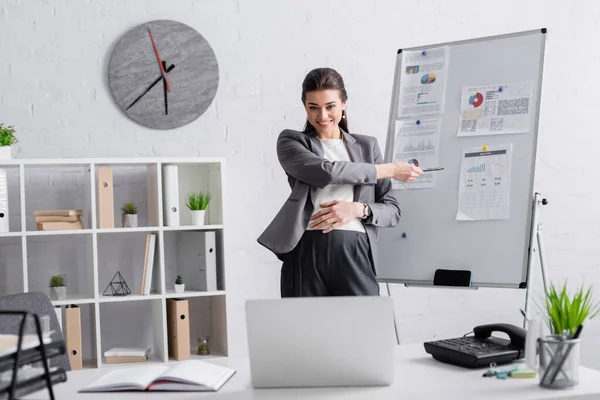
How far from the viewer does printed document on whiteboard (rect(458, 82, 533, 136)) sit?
2912 mm

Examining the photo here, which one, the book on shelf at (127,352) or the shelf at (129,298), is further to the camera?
the book on shelf at (127,352)

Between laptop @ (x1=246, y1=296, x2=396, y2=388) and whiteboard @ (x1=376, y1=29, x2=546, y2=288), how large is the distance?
1.35 m

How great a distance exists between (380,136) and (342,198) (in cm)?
130

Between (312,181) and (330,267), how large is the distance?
1.03 feet

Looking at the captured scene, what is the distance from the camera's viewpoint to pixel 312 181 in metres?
2.69

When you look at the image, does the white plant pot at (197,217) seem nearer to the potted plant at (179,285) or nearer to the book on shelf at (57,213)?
the potted plant at (179,285)

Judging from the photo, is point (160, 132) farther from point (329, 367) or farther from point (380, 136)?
point (329, 367)

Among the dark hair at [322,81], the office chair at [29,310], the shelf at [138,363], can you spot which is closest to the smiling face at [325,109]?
the dark hair at [322,81]

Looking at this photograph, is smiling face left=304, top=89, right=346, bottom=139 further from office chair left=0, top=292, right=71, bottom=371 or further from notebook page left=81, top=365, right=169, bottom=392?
notebook page left=81, top=365, right=169, bottom=392

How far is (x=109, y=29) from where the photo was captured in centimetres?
362

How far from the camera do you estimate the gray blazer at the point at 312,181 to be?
105 inches

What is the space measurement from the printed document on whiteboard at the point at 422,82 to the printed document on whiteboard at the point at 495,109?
4.8 inches

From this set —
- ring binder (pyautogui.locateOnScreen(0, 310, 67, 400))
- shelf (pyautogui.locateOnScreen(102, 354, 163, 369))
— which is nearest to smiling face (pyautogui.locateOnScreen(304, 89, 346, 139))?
shelf (pyautogui.locateOnScreen(102, 354, 163, 369))

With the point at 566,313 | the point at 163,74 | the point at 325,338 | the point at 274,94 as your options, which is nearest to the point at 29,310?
the point at 325,338
